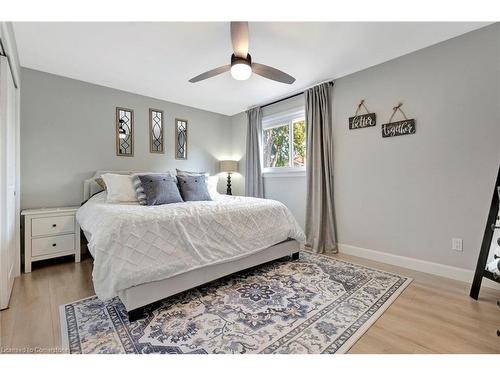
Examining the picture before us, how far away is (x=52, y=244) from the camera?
2.62 m

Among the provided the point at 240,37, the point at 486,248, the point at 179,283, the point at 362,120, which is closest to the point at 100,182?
the point at 179,283

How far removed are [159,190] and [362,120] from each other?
2.56 m

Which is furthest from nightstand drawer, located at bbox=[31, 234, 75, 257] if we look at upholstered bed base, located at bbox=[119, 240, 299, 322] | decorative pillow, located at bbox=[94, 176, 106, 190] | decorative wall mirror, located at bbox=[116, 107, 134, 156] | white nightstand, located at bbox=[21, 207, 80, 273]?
upholstered bed base, located at bbox=[119, 240, 299, 322]

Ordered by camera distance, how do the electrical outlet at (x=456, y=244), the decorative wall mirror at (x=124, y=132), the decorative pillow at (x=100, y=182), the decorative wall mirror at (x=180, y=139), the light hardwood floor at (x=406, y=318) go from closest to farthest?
the light hardwood floor at (x=406, y=318)
the electrical outlet at (x=456, y=244)
the decorative pillow at (x=100, y=182)
the decorative wall mirror at (x=124, y=132)
the decorative wall mirror at (x=180, y=139)

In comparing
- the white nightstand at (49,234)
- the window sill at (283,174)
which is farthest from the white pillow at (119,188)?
the window sill at (283,174)

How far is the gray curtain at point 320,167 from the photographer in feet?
10.3

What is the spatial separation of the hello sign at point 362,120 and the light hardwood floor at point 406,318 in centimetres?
173

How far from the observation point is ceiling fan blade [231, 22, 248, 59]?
5.94 ft

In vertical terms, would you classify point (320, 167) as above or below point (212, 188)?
above

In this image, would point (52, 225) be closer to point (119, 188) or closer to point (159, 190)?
point (119, 188)

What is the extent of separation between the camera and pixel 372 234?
284 cm

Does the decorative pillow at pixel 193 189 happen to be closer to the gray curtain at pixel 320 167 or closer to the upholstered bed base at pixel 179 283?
the upholstered bed base at pixel 179 283

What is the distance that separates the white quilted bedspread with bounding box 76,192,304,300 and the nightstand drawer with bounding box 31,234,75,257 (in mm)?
453
